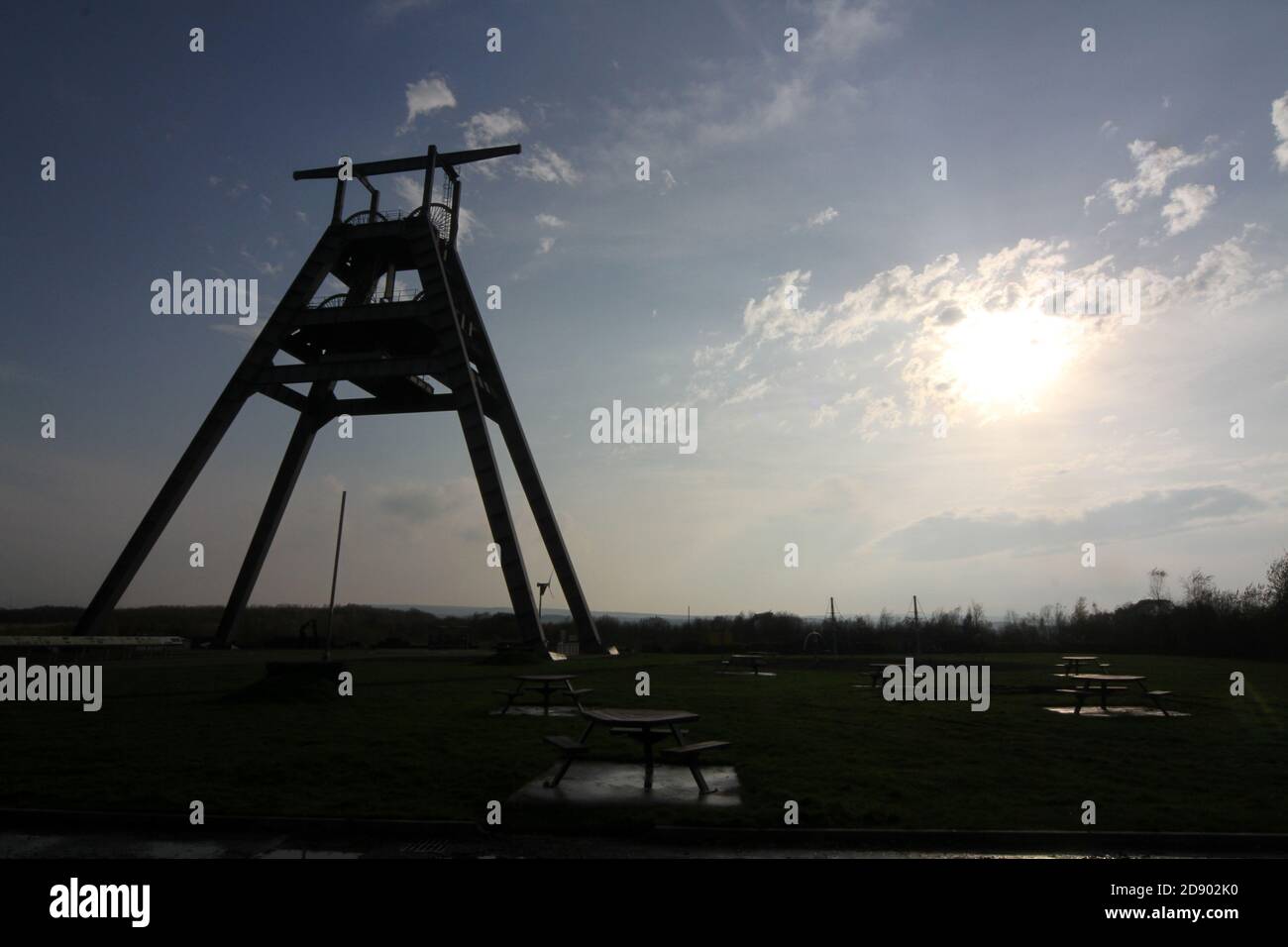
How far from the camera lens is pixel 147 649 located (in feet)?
108

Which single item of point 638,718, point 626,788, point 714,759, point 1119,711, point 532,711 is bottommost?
point 1119,711

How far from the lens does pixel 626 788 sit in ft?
27.5

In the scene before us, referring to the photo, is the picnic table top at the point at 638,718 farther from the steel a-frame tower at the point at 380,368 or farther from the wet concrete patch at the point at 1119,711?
the steel a-frame tower at the point at 380,368

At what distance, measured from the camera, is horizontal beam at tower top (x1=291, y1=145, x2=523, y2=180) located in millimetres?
36656

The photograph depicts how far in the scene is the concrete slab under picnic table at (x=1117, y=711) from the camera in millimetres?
14595

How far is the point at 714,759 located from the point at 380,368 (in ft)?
90.6

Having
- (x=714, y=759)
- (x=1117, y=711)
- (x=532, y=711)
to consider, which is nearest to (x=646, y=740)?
(x=714, y=759)

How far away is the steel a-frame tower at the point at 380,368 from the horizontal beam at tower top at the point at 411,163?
62mm

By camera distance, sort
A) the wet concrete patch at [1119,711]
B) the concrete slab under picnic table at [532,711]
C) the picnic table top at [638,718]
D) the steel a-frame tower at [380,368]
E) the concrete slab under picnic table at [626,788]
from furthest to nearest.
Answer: the steel a-frame tower at [380,368] → the wet concrete patch at [1119,711] → the concrete slab under picnic table at [532,711] → the picnic table top at [638,718] → the concrete slab under picnic table at [626,788]

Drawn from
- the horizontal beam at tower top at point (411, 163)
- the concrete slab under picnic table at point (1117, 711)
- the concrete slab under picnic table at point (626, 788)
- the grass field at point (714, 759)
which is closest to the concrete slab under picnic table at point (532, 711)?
the grass field at point (714, 759)

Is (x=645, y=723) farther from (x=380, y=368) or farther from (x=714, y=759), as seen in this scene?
(x=380, y=368)
